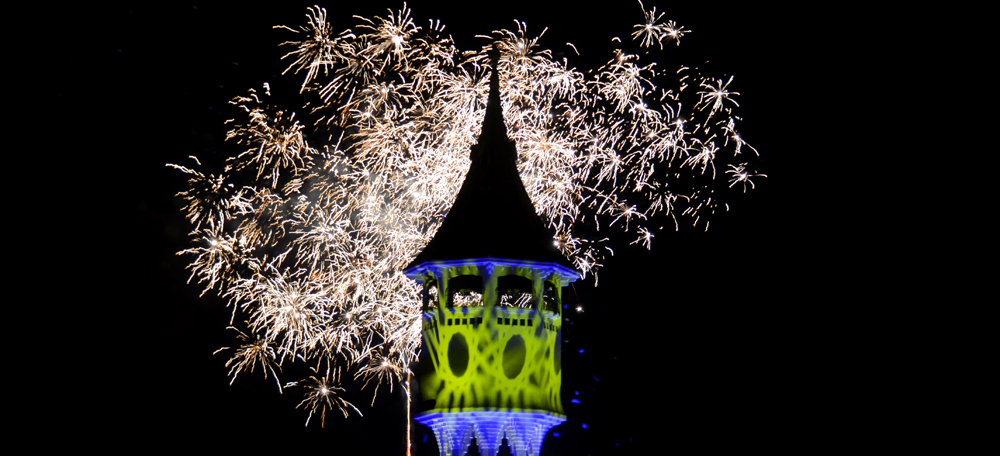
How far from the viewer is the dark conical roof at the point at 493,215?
918 inches

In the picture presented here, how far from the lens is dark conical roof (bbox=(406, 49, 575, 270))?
23.3 metres

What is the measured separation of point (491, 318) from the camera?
22.7 m

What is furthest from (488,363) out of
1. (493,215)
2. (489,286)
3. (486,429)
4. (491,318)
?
(493,215)

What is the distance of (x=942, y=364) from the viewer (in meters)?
43.1

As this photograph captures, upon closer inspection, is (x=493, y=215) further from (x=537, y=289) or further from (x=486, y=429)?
(x=486, y=429)

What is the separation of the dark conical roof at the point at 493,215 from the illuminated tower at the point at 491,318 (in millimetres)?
20

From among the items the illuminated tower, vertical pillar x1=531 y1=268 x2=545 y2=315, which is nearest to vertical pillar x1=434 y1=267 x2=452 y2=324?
the illuminated tower

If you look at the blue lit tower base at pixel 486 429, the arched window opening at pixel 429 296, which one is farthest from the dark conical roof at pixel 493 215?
the blue lit tower base at pixel 486 429

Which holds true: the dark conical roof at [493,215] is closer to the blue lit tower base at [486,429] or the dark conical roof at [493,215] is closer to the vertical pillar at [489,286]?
the vertical pillar at [489,286]

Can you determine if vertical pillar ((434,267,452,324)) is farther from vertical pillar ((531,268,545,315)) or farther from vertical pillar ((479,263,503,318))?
vertical pillar ((531,268,545,315))

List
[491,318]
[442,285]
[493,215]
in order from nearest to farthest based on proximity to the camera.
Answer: [491,318]
[442,285]
[493,215]

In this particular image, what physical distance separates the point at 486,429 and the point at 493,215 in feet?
13.7

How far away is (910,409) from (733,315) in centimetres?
694

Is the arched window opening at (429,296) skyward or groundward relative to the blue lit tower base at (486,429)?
skyward
